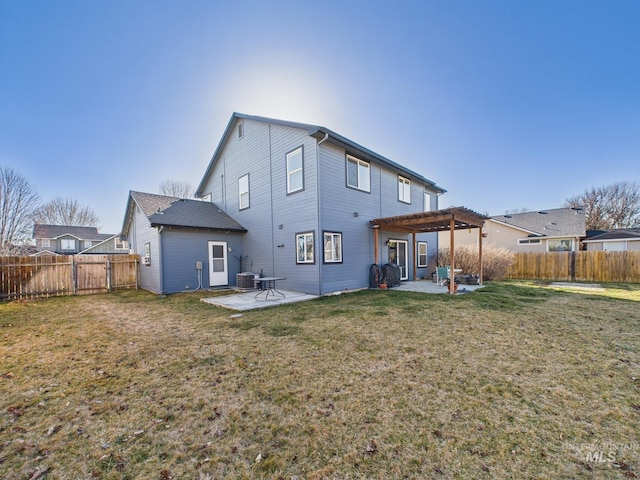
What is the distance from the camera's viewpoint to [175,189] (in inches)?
1214

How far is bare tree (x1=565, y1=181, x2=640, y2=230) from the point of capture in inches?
1054

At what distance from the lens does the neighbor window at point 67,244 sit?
32.8 meters

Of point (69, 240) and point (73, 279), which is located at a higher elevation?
point (69, 240)

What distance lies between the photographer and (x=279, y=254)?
1077cm

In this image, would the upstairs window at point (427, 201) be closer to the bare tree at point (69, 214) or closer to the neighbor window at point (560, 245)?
the neighbor window at point (560, 245)

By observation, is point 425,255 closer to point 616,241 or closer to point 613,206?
point 616,241

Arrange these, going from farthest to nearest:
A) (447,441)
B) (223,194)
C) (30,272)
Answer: (223,194)
(30,272)
(447,441)

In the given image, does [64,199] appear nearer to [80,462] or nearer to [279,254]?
[279,254]

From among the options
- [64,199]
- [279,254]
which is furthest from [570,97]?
[64,199]

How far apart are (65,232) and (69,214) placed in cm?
360

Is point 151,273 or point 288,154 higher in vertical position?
point 288,154

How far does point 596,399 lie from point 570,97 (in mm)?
15372

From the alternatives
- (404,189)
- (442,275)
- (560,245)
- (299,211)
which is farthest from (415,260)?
(560,245)

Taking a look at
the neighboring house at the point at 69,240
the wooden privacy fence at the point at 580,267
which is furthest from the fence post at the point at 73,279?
the neighboring house at the point at 69,240
